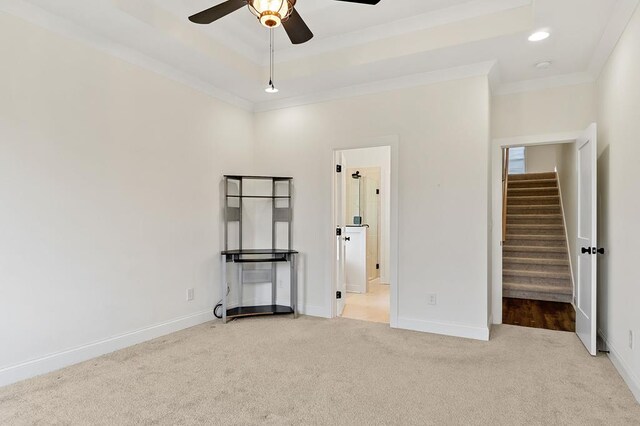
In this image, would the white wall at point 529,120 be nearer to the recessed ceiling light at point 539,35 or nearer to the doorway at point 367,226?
the recessed ceiling light at point 539,35

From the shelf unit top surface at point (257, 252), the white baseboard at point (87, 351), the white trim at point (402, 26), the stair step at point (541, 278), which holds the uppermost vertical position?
the white trim at point (402, 26)

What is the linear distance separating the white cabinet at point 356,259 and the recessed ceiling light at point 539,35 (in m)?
3.40

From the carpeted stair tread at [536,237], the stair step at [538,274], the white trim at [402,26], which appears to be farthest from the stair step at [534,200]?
the white trim at [402,26]

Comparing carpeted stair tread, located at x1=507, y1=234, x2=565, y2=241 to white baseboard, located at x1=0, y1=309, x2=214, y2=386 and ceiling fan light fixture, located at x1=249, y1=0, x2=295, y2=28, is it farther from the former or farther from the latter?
ceiling fan light fixture, located at x1=249, y1=0, x2=295, y2=28

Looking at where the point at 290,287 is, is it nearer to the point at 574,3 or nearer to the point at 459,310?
the point at 459,310

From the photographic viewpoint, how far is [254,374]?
2.69 metres

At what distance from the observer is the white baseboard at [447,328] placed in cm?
350

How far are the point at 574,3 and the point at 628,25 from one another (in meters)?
0.47

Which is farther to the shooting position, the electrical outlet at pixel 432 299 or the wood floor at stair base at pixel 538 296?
the wood floor at stair base at pixel 538 296

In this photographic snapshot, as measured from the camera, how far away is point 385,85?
396cm

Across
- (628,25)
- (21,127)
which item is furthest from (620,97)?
(21,127)

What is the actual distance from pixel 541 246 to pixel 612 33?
13.4 ft

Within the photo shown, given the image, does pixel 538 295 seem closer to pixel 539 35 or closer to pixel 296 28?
pixel 539 35

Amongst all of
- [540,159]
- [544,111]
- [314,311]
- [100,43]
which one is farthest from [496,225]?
[540,159]
